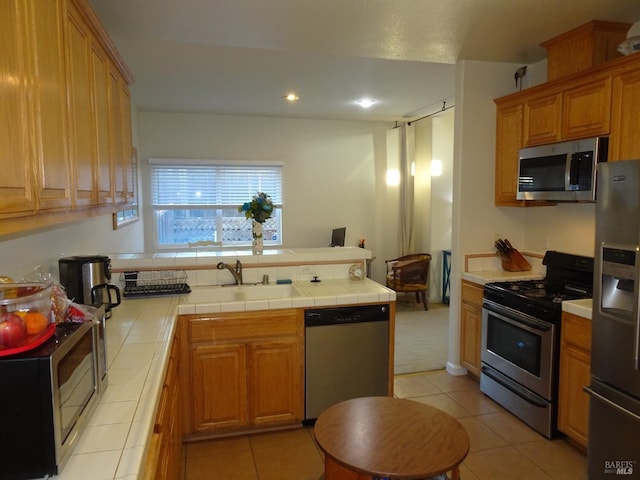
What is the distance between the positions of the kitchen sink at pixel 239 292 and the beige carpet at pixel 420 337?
1428 mm

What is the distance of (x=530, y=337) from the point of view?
112 inches

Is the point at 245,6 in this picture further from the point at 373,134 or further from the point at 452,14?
the point at 373,134

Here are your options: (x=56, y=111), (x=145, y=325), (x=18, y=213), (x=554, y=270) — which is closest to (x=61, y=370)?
(x=18, y=213)

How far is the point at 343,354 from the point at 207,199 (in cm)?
411

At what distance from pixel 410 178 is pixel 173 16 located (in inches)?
178

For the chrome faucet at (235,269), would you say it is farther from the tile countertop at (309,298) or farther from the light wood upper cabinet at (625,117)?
the light wood upper cabinet at (625,117)

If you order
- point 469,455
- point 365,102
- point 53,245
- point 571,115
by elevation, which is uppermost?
point 365,102

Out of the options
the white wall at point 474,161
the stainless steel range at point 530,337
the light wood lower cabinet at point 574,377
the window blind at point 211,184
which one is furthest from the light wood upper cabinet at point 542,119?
the window blind at point 211,184

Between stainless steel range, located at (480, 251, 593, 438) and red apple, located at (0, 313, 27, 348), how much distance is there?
272cm

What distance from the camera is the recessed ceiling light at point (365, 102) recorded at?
5219 mm

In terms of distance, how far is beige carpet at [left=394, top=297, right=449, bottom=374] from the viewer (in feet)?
13.3

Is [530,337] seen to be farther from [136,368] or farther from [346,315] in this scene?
[136,368]

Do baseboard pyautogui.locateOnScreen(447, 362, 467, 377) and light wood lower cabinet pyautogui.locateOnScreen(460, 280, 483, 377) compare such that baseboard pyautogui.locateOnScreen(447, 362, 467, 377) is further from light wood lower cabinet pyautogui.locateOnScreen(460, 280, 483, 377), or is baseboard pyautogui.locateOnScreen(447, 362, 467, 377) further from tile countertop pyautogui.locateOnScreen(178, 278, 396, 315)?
tile countertop pyautogui.locateOnScreen(178, 278, 396, 315)

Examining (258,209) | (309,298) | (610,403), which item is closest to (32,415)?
(309,298)
